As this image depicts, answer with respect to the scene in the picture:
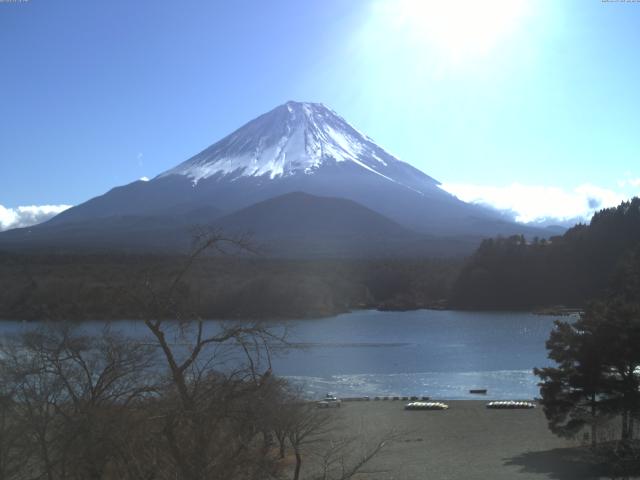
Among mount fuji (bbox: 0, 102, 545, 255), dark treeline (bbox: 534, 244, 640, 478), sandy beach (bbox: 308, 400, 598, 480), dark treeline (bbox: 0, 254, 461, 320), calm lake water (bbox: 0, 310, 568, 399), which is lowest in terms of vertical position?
sandy beach (bbox: 308, 400, 598, 480)

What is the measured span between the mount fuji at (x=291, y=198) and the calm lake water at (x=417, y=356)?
28985 millimetres

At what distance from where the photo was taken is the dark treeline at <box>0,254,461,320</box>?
15.7 feet

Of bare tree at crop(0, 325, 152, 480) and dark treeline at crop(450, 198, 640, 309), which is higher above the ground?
dark treeline at crop(450, 198, 640, 309)

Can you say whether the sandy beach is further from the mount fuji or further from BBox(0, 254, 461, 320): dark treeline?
the mount fuji

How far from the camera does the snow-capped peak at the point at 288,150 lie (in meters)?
96.2

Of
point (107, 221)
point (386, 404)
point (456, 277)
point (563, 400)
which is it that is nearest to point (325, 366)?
point (386, 404)

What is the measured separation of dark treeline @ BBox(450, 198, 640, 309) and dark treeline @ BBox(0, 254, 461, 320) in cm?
414

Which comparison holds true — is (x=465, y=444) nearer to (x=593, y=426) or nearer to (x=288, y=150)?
(x=593, y=426)

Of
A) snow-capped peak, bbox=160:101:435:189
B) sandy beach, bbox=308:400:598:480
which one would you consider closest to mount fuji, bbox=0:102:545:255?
snow-capped peak, bbox=160:101:435:189

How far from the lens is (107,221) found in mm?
73562

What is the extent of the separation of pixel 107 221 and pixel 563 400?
67.8m

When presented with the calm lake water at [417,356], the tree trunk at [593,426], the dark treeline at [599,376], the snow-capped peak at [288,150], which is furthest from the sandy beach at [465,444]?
the snow-capped peak at [288,150]

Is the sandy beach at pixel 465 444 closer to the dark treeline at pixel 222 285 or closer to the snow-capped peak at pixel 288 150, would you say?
the dark treeline at pixel 222 285

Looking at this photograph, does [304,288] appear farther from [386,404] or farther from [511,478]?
[511,478]
